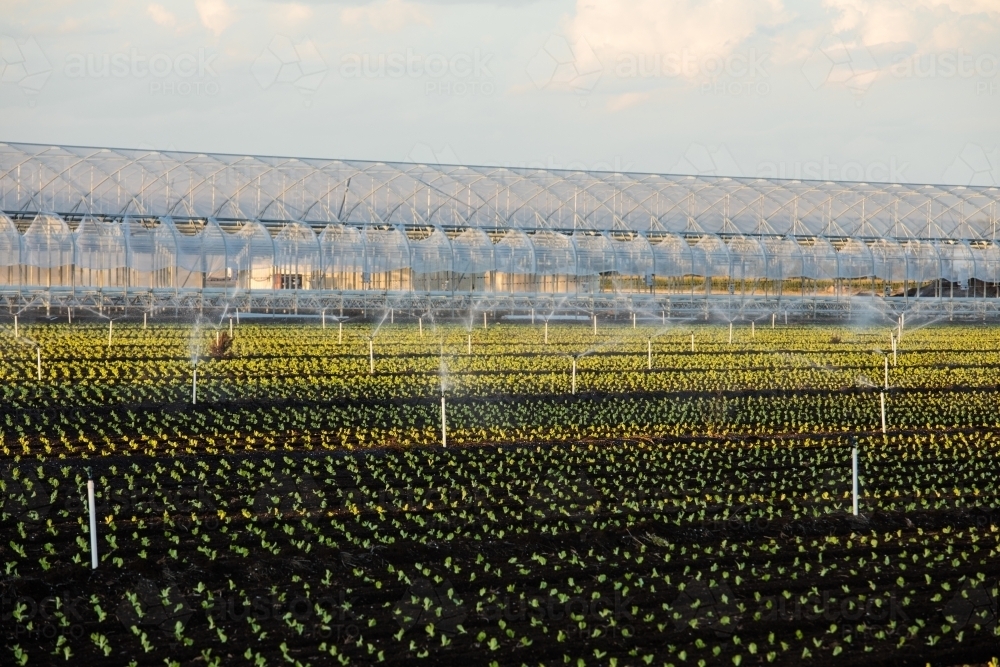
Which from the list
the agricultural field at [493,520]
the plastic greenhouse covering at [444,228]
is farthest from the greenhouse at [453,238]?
the agricultural field at [493,520]

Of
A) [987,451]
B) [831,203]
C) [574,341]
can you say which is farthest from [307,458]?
[831,203]

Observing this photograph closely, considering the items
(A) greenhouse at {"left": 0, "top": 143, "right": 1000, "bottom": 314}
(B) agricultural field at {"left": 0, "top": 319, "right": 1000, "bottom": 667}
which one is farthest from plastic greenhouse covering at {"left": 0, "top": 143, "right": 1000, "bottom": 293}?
(B) agricultural field at {"left": 0, "top": 319, "right": 1000, "bottom": 667}

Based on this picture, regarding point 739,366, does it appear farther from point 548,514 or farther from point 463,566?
point 463,566

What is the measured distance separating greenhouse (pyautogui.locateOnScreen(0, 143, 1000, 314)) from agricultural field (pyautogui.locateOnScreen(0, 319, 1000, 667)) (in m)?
13.7

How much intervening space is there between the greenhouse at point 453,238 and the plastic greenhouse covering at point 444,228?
6cm

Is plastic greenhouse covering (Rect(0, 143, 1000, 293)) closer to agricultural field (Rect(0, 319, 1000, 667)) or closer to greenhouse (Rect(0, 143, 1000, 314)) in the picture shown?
greenhouse (Rect(0, 143, 1000, 314))

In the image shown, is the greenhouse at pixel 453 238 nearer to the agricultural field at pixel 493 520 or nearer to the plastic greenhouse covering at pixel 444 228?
the plastic greenhouse covering at pixel 444 228

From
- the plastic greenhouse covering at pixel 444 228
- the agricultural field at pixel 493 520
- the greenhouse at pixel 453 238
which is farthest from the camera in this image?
the plastic greenhouse covering at pixel 444 228

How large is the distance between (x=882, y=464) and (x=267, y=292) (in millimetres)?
25328

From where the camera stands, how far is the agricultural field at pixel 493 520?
26.0 feet

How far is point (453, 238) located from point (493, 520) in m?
29.5

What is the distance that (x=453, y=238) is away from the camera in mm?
39938

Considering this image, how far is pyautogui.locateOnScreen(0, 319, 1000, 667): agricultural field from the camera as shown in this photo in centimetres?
792

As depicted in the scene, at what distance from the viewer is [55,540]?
33.0 feet
